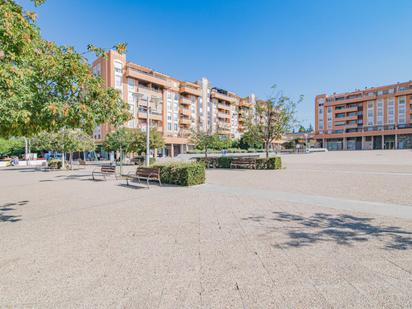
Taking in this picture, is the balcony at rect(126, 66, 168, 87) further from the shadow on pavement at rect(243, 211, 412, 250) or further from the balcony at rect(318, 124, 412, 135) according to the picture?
the balcony at rect(318, 124, 412, 135)

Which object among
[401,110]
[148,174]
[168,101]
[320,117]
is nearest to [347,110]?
[320,117]

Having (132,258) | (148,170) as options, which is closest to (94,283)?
(132,258)

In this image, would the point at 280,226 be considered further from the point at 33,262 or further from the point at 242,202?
the point at 33,262

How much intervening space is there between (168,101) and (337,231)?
180 feet

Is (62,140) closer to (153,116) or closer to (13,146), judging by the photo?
(153,116)

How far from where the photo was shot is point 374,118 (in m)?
76.6

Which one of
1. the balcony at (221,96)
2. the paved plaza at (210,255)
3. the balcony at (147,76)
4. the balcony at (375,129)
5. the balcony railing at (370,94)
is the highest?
the balcony railing at (370,94)

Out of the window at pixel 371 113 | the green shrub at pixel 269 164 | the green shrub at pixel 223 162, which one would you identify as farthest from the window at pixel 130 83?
the window at pixel 371 113

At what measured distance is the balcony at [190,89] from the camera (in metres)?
59.1

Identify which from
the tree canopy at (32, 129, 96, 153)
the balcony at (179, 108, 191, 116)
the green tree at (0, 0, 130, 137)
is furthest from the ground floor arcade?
the green tree at (0, 0, 130, 137)

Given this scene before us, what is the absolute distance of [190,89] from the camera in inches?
2373

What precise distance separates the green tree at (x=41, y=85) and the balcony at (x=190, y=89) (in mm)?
55344

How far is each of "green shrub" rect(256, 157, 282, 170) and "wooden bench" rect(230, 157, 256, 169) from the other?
1.35 ft

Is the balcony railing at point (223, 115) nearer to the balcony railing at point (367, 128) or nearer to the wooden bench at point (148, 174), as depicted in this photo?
the balcony railing at point (367, 128)
